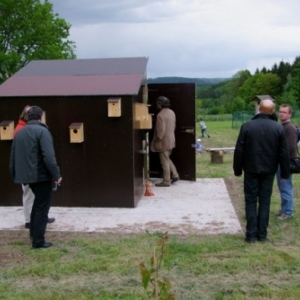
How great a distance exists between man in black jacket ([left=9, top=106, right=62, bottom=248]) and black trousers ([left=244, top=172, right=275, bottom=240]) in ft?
7.18

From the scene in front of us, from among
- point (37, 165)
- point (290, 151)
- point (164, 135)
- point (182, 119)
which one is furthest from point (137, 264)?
point (182, 119)

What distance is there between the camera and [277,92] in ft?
311

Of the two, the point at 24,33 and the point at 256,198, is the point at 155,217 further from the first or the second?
the point at 24,33

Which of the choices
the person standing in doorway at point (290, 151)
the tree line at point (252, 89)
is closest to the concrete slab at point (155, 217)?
the person standing in doorway at point (290, 151)

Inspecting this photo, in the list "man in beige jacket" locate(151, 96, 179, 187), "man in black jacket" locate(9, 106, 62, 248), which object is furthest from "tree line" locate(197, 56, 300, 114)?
"man in black jacket" locate(9, 106, 62, 248)

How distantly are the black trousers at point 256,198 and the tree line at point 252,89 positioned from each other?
56.9 metres

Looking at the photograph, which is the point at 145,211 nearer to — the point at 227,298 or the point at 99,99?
the point at 99,99

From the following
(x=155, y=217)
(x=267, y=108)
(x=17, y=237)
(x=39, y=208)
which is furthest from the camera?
(x=155, y=217)

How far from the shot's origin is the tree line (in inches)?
3187

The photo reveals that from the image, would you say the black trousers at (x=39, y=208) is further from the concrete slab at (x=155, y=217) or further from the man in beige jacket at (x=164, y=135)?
the man in beige jacket at (x=164, y=135)

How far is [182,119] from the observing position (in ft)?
35.3

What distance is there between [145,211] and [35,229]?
226 cm

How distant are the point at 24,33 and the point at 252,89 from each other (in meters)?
73.6

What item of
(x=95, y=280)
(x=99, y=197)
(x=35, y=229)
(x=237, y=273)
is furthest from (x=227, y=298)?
(x=99, y=197)
